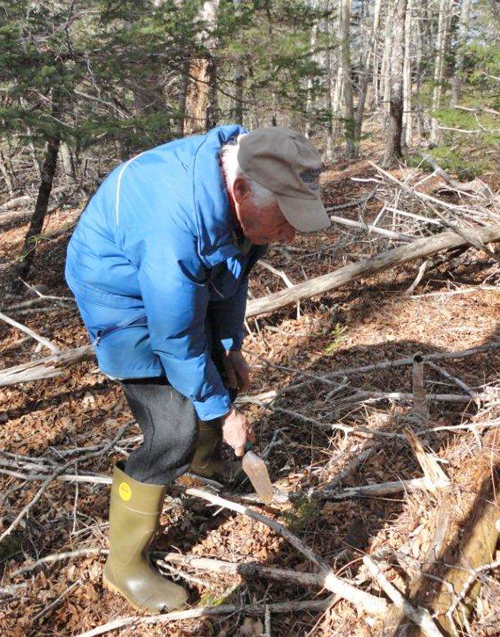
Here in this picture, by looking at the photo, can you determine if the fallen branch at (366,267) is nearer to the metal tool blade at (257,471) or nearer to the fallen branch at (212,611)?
the metal tool blade at (257,471)

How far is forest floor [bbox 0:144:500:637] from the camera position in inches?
92.4

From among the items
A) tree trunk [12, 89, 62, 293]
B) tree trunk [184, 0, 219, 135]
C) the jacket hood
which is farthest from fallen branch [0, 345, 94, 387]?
tree trunk [184, 0, 219, 135]

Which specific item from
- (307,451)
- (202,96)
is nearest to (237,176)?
(307,451)

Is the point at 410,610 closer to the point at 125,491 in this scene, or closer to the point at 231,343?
the point at 125,491

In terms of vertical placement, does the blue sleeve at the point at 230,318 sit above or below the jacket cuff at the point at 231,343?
above

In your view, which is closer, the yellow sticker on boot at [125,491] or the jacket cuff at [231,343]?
the yellow sticker on boot at [125,491]

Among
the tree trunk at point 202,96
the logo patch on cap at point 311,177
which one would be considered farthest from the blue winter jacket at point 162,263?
the tree trunk at point 202,96

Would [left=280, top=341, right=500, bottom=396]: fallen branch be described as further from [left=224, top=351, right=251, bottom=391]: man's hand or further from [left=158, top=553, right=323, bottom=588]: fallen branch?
[left=158, top=553, right=323, bottom=588]: fallen branch

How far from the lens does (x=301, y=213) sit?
1725 millimetres

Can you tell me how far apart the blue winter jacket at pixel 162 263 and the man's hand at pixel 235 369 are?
0.64m

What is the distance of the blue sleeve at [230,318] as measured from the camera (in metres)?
2.52

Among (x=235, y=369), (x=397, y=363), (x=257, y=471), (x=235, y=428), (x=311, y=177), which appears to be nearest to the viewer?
(x=311, y=177)

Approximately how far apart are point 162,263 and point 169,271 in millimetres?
36

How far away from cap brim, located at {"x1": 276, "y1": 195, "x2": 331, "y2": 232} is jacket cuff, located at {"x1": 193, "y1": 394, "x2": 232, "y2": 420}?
776 mm
